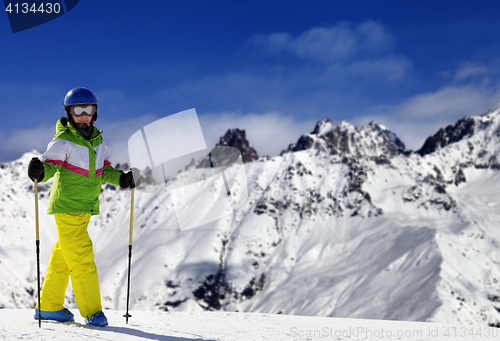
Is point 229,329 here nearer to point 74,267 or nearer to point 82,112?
point 74,267

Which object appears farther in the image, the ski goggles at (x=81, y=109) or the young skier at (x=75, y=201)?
the ski goggles at (x=81, y=109)

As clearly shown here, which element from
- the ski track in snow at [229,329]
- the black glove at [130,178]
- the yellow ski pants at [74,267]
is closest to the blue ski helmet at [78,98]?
the black glove at [130,178]

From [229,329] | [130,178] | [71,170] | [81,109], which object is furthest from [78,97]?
[229,329]

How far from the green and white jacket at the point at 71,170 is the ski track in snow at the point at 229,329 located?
1651mm

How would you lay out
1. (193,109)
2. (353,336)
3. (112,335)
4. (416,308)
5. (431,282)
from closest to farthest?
1. (112,335)
2. (353,336)
3. (193,109)
4. (416,308)
5. (431,282)

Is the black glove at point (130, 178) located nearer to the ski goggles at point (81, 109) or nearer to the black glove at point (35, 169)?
the ski goggles at point (81, 109)

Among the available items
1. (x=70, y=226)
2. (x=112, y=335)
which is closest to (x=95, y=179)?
(x=70, y=226)

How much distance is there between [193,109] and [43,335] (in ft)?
12.0

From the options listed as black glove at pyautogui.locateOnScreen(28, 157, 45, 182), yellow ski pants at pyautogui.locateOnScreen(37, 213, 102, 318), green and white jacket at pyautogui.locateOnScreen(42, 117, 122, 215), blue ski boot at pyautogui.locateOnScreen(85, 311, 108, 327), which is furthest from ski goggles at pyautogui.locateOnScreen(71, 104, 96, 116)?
blue ski boot at pyautogui.locateOnScreen(85, 311, 108, 327)

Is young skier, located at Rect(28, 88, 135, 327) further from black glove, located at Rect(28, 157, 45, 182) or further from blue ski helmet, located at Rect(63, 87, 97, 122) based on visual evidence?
black glove, located at Rect(28, 157, 45, 182)

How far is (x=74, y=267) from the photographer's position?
22.2ft

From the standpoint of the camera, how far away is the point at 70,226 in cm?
672

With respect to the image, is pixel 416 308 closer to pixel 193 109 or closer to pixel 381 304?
pixel 381 304

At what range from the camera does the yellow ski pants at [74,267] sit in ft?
22.0
